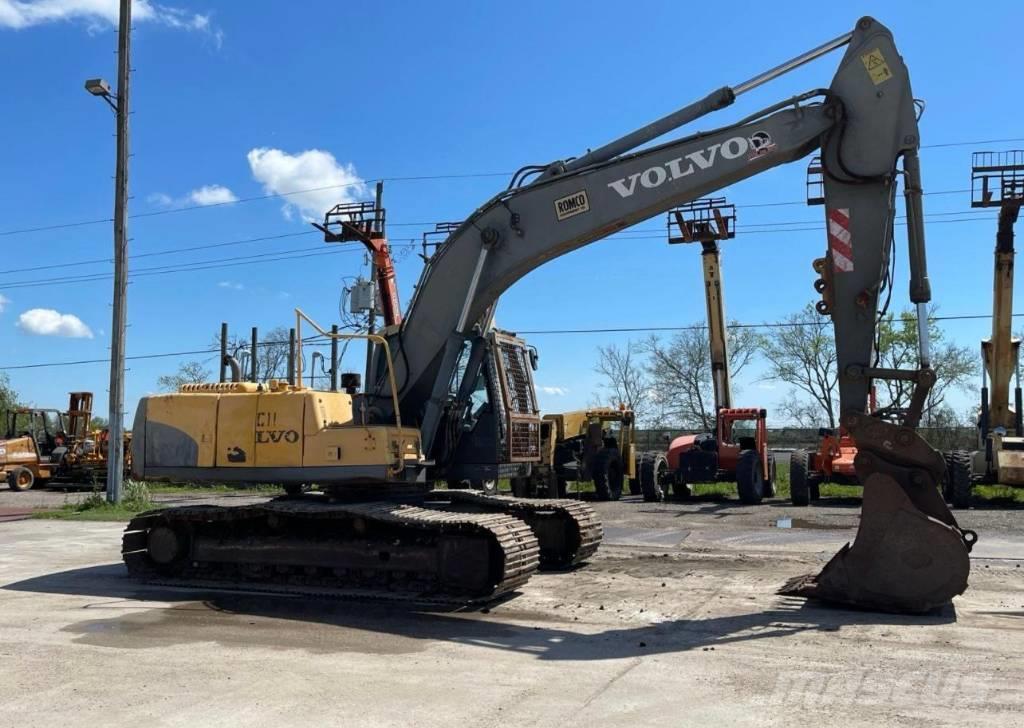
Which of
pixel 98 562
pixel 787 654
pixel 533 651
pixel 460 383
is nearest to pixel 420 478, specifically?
pixel 460 383

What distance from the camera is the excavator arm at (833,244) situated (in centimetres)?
767

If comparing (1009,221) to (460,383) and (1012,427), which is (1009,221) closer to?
(1012,427)

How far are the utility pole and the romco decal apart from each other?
13.7 m

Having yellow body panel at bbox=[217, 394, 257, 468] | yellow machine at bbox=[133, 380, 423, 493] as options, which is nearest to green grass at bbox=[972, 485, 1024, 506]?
yellow machine at bbox=[133, 380, 423, 493]

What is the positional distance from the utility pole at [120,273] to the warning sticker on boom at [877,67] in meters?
15.7

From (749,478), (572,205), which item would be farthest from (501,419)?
(749,478)

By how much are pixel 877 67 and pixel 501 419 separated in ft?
16.2

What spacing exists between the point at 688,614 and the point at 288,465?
4.12 meters

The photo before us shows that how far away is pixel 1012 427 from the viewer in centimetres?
2175

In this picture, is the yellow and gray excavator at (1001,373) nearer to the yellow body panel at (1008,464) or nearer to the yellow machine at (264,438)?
the yellow body panel at (1008,464)

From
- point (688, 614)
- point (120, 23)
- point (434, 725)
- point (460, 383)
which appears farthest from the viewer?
point (120, 23)

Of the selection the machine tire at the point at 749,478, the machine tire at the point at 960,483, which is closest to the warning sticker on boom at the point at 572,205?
the machine tire at the point at 749,478

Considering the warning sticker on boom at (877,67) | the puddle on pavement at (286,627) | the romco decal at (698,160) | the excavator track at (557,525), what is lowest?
the puddle on pavement at (286,627)

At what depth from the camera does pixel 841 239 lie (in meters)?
8.42
